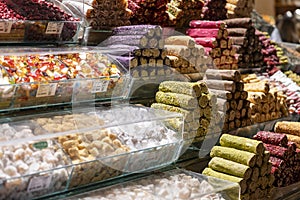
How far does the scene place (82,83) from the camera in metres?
2.13

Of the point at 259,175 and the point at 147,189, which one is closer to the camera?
the point at 147,189

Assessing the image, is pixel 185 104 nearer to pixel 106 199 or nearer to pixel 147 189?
pixel 147 189

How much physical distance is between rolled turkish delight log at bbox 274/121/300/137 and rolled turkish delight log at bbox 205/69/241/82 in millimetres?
559

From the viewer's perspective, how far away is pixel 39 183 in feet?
5.85

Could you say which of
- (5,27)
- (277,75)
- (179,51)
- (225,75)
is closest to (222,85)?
(225,75)

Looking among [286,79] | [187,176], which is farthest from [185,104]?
[286,79]

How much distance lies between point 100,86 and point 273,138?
1432mm

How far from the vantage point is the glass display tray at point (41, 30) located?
2154 millimetres

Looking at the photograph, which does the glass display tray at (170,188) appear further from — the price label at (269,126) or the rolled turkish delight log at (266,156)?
the price label at (269,126)

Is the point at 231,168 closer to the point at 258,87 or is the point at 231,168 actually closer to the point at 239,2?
the point at 258,87

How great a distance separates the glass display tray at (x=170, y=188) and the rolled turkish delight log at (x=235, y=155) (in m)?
0.42

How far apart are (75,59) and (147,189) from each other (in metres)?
0.69

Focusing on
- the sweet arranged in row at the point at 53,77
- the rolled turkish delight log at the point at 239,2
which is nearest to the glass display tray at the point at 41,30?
the sweet arranged in row at the point at 53,77

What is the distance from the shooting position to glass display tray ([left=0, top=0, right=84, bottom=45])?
2154 mm
